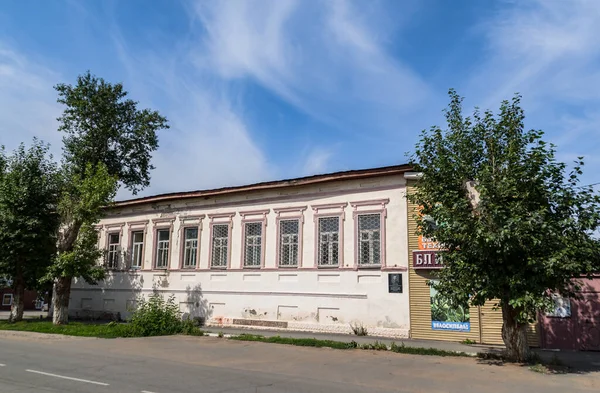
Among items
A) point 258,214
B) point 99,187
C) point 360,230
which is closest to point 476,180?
point 360,230

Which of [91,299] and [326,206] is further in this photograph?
[91,299]

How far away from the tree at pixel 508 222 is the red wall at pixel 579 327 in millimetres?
4146


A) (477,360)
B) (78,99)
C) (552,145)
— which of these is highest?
(78,99)

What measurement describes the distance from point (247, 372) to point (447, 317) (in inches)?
355

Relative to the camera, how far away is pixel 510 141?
39.8 ft

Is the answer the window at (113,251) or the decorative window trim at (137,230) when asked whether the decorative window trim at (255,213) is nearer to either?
the decorative window trim at (137,230)

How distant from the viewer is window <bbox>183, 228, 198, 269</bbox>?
77.2 ft

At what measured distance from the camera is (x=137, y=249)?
84.8 feet

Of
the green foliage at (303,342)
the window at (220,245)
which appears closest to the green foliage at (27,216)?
the window at (220,245)

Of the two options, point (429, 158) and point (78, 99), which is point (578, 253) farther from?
point (78, 99)

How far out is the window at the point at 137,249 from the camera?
25500mm

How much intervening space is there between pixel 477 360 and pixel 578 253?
3969 millimetres

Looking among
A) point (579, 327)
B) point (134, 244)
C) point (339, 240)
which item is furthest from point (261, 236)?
point (579, 327)

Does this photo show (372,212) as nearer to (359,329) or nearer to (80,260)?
(359,329)
